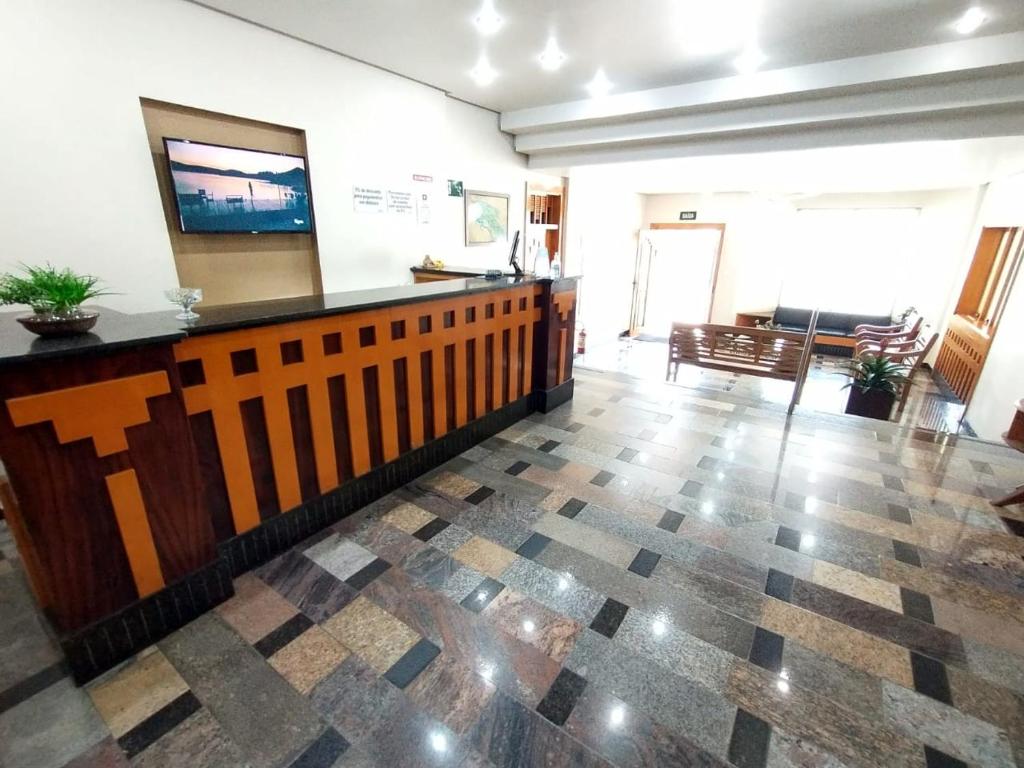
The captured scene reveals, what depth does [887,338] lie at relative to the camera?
20.5 ft

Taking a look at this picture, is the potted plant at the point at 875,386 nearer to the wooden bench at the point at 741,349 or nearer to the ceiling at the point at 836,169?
the wooden bench at the point at 741,349

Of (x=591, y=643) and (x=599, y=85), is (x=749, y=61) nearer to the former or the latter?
(x=599, y=85)

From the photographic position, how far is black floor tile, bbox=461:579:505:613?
1.70 meters

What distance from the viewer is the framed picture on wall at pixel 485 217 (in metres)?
4.91

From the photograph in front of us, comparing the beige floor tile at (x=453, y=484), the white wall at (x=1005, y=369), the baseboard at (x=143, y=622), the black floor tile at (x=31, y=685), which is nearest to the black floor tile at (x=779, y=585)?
the beige floor tile at (x=453, y=484)

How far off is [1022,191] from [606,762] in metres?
7.22

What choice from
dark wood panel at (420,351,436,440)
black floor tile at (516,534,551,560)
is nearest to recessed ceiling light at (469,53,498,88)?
dark wood panel at (420,351,436,440)

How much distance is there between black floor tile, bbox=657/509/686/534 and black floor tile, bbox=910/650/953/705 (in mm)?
908

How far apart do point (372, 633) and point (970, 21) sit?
14.9ft

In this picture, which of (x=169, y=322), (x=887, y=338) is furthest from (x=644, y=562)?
(x=887, y=338)

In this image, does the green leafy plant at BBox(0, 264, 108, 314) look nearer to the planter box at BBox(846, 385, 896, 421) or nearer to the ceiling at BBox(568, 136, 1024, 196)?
the ceiling at BBox(568, 136, 1024, 196)

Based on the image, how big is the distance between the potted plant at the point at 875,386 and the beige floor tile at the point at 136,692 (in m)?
→ 5.04

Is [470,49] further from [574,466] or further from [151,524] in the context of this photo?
[151,524]

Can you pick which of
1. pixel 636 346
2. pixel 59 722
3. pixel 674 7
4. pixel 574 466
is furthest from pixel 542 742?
pixel 636 346
